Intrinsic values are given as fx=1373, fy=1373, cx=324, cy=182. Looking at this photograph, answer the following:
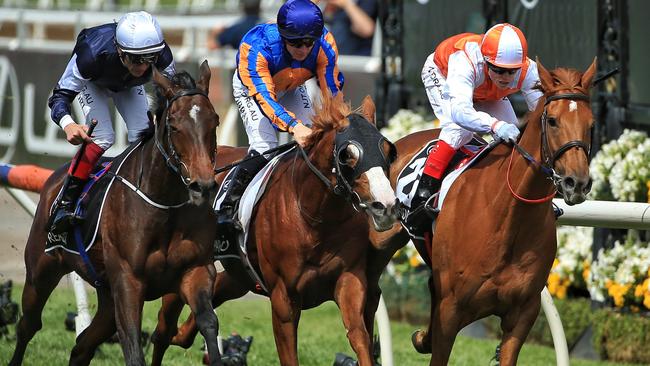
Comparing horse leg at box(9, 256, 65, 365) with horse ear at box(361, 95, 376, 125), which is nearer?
horse ear at box(361, 95, 376, 125)

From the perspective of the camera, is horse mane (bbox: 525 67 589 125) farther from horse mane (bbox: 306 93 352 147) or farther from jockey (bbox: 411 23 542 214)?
horse mane (bbox: 306 93 352 147)

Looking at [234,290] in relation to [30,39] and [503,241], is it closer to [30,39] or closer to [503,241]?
[503,241]

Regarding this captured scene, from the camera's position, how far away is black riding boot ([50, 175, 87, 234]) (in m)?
6.95

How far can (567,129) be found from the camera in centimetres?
586

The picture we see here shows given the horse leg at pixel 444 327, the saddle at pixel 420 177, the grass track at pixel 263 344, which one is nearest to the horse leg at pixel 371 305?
the saddle at pixel 420 177

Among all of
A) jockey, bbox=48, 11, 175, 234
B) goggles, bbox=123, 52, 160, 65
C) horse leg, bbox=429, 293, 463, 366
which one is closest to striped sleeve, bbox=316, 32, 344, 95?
jockey, bbox=48, 11, 175, 234

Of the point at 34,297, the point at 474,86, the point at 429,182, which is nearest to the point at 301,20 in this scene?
the point at 474,86

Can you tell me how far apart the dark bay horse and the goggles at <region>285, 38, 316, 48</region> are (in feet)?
3.68

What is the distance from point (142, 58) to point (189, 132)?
71 centimetres

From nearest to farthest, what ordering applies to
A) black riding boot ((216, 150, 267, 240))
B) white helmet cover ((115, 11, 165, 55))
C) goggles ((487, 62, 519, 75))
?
goggles ((487, 62, 519, 75))
white helmet cover ((115, 11, 165, 55))
black riding boot ((216, 150, 267, 240))

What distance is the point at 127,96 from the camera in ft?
24.3

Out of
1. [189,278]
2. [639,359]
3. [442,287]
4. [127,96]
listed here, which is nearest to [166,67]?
[127,96]

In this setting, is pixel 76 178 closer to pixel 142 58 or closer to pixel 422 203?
pixel 142 58

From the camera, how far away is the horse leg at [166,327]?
24.7 ft
